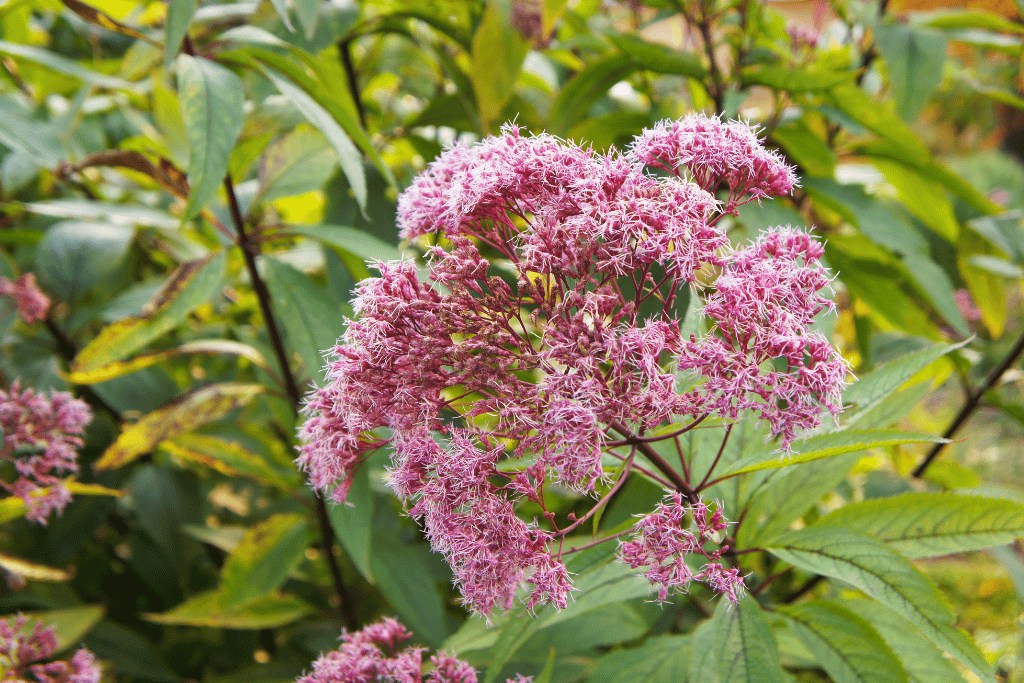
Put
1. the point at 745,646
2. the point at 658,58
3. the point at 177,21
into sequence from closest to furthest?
Result: the point at 745,646 → the point at 177,21 → the point at 658,58

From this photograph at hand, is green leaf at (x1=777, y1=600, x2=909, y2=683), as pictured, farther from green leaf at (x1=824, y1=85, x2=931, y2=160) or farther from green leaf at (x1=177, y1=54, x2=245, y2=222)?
green leaf at (x1=177, y1=54, x2=245, y2=222)

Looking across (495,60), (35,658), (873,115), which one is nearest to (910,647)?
(873,115)

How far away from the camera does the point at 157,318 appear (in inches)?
43.3

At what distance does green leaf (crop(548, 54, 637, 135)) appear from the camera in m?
1.35

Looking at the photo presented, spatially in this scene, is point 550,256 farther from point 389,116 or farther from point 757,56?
point 389,116

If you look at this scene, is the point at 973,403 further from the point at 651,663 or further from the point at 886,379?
the point at 651,663

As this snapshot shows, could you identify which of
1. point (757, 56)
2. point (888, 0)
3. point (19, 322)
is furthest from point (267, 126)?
→ point (888, 0)

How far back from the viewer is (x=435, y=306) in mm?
720

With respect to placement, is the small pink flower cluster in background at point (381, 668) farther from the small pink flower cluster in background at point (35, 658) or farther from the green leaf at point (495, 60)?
the green leaf at point (495, 60)

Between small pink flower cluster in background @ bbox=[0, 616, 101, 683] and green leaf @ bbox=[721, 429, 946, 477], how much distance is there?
1.00 m

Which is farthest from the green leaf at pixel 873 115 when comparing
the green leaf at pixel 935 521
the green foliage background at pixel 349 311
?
the green leaf at pixel 935 521

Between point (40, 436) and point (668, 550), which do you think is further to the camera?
point (40, 436)

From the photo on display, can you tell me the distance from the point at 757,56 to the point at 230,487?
70.1 inches

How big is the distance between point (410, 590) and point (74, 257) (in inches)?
36.7
